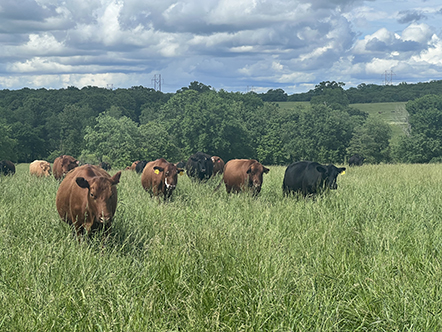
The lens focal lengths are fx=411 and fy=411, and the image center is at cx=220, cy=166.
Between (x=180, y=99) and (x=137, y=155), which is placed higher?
(x=180, y=99)

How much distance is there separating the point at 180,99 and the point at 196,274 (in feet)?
239

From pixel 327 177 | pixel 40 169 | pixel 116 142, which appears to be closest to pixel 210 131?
pixel 116 142

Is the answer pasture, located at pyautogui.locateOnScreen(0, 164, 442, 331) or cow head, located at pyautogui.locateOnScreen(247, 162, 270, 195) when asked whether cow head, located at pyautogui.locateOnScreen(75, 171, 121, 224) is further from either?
cow head, located at pyautogui.locateOnScreen(247, 162, 270, 195)

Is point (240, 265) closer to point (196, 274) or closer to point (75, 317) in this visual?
point (196, 274)

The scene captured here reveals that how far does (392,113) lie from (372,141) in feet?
144

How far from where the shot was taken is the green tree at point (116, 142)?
49875mm

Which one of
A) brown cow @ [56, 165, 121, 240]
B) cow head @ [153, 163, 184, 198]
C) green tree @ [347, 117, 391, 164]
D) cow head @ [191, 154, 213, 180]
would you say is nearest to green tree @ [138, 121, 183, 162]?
green tree @ [347, 117, 391, 164]

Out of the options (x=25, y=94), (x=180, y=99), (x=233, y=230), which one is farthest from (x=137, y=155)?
(x=25, y=94)

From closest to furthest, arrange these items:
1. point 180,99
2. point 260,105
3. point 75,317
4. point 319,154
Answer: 1. point 75,317
2. point 319,154
3. point 180,99
4. point 260,105

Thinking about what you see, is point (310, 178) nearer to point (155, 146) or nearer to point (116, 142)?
point (116, 142)

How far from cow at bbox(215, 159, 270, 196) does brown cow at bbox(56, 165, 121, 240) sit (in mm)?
5683

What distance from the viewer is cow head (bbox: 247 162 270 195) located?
12.4 metres

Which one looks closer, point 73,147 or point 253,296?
point 253,296

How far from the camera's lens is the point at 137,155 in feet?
166
